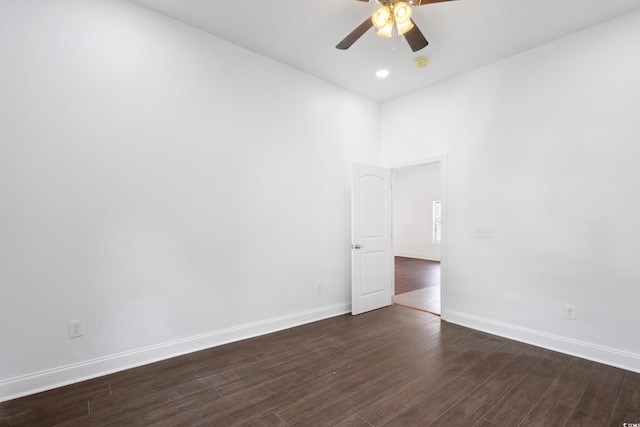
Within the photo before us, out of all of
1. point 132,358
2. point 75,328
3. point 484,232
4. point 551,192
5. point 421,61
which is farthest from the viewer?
point 484,232

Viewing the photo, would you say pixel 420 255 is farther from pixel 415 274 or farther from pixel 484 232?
pixel 484 232

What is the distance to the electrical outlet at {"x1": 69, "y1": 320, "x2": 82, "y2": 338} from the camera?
231cm

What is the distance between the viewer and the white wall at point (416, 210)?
8.95 meters

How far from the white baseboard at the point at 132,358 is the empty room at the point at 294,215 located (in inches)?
0.7

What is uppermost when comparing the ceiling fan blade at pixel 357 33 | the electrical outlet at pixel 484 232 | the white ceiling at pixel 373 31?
the white ceiling at pixel 373 31

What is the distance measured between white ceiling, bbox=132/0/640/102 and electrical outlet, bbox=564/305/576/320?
2742 millimetres

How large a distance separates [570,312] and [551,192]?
1219mm

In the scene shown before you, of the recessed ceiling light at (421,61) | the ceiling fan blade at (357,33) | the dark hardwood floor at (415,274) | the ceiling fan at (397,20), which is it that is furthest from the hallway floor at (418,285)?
the ceiling fan blade at (357,33)

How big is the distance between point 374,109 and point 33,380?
4.85 meters

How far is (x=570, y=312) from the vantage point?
114 inches

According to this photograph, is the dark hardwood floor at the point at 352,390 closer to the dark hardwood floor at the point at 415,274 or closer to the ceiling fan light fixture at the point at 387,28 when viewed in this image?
the dark hardwood floor at the point at 415,274

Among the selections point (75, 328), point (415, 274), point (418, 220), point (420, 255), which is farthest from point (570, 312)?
point (418, 220)

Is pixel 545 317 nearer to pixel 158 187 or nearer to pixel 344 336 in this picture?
pixel 344 336

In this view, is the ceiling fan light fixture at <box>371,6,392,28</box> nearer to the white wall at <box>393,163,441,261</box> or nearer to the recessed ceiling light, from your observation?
the recessed ceiling light
